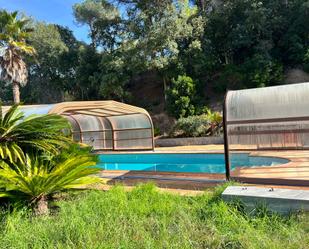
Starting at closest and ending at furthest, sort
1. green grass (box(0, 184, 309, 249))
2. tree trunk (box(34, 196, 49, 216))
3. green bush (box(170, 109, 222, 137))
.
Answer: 1. green grass (box(0, 184, 309, 249))
2. tree trunk (box(34, 196, 49, 216))
3. green bush (box(170, 109, 222, 137))

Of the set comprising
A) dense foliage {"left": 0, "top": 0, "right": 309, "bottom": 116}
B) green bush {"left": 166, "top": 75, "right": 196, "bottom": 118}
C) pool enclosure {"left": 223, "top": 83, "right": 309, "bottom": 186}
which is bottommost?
pool enclosure {"left": 223, "top": 83, "right": 309, "bottom": 186}

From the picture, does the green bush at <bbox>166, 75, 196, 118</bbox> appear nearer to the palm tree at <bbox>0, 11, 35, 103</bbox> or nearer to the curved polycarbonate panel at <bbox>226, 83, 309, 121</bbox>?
the palm tree at <bbox>0, 11, 35, 103</bbox>

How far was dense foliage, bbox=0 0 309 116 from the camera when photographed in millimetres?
20688

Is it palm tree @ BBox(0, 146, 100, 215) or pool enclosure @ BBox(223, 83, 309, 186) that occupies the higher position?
pool enclosure @ BBox(223, 83, 309, 186)

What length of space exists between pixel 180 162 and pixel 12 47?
14.2 meters

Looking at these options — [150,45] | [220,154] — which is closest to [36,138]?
[220,154]

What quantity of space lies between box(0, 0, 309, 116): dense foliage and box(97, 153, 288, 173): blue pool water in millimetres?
6845

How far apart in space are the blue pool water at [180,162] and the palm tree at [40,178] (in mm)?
3611

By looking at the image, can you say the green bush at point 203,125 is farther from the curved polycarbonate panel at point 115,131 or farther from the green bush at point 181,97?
the curved polycarbonate panel at point 115,131

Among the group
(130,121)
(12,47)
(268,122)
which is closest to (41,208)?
(268,122)

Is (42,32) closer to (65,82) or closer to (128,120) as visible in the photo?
(65,82)

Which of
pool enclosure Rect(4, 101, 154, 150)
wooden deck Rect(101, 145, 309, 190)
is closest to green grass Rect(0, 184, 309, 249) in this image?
wooden deck Rect(101, 145, 309, 190)

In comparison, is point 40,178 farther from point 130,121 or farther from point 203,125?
point 203,125

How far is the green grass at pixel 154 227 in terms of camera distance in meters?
3.40
